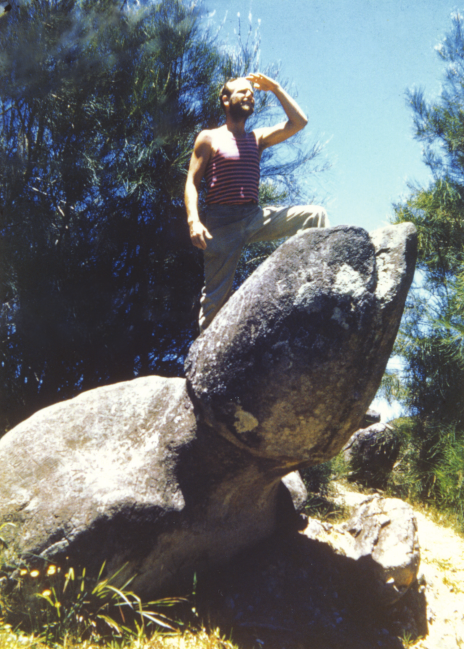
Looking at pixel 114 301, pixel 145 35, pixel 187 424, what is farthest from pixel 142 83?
pixel 187 424

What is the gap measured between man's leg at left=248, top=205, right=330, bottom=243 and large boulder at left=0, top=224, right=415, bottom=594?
15.4 inches

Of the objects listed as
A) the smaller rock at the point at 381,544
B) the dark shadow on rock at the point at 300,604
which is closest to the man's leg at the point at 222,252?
the dark shadow on rock at the point at 300,604

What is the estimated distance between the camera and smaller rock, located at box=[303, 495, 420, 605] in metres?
2.70

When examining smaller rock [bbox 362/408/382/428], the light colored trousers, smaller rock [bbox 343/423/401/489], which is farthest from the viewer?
smaller rock [bbox 362/408/382/428]

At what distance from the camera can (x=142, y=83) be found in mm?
4957

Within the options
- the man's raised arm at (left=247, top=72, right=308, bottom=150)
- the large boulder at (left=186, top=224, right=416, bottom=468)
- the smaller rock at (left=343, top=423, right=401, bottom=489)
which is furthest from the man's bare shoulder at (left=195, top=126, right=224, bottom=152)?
the smaller rock at (left=343, top=423, right=401, bottom=489)

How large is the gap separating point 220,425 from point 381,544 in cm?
130

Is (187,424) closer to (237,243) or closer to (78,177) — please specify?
(237,243)

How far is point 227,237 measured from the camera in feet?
9.33

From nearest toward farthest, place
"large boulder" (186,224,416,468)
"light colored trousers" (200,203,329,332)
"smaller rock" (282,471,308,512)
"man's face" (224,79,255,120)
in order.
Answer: "large boulder" (186,224,416,468), "light colored trousers" (200,203,329,332), "man's face" (224,79,255,120), "smaller rock" (282,471,308,512)

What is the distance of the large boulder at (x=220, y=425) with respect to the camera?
87.0 inches

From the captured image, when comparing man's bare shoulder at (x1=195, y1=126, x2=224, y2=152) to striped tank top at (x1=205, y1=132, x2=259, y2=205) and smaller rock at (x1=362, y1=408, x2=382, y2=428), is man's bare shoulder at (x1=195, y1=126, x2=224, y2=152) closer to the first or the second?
striped tank top at (x1=205, y1=132, x2=259, y2=205)

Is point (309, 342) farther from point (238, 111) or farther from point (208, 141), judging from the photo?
point (238, 111)

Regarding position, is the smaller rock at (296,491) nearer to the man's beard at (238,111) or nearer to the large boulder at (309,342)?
the large boulder at (309,342)
